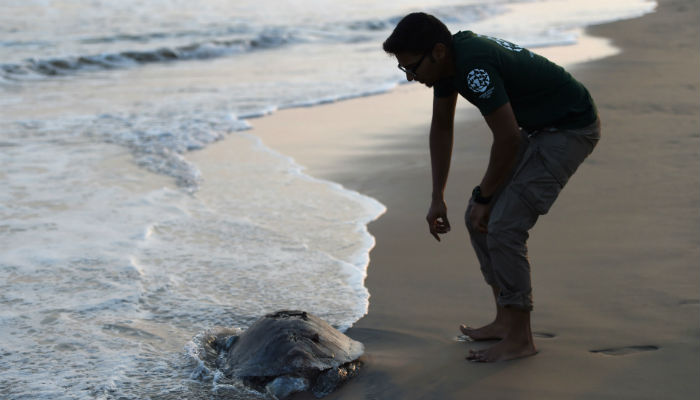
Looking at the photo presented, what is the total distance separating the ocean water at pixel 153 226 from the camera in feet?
11.7

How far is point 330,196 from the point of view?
237 inches

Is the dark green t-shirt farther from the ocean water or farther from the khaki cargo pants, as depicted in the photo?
the ocean water

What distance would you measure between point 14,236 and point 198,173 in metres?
1.93

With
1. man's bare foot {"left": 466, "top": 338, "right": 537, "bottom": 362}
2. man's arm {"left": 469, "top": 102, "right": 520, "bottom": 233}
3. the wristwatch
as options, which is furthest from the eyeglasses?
man's bare foot {"left": 466, "top": 338, "right": 537, "bottom": 362}

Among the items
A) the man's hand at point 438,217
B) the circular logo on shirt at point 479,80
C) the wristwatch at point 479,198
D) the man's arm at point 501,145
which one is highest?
the circular logo on shirt at point 479,80

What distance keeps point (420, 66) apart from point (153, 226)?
3045mm

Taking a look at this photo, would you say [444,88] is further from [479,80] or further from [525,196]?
[525,196]

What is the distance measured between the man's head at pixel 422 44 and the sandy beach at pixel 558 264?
126 centimetres

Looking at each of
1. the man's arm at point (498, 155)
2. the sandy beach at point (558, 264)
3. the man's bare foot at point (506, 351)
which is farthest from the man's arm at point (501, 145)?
the sandy beach at point (558, 264)

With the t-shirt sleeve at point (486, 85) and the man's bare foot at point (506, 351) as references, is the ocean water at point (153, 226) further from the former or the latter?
the t-shirt sleeve at point (486, 85)

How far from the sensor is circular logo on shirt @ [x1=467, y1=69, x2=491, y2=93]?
2.78 metres

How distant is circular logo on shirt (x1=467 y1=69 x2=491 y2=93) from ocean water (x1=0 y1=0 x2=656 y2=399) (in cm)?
150

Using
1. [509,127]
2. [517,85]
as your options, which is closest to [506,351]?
[509,127]

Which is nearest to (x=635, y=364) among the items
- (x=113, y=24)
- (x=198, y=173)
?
(x=198, y=173)
